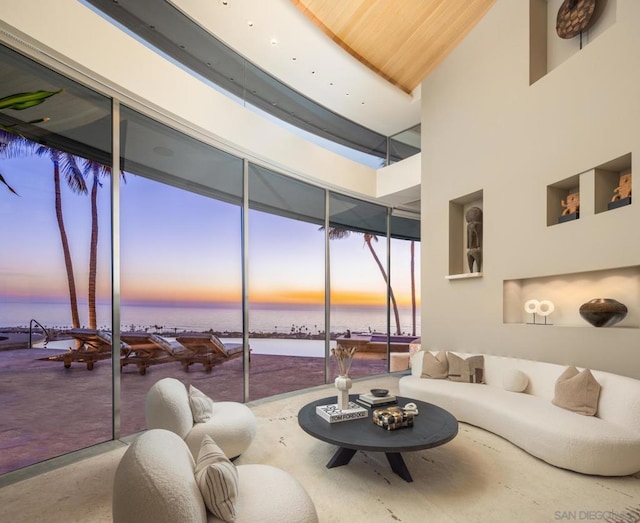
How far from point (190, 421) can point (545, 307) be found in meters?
3.89

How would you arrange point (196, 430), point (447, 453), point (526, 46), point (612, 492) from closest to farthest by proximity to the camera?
1. point (612, 492)
2. point (196, 430)
3. point (447, 453)
4. point (526, 46)

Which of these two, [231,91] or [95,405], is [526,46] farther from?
[95,405]

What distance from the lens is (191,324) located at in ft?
14.9

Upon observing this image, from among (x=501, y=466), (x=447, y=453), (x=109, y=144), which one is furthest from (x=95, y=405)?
(x=501, y=466)

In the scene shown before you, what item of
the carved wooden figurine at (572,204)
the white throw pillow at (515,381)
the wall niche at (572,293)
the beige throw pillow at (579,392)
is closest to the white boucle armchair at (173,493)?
the beige throw pillow at (579,392)

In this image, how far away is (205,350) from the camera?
471cm

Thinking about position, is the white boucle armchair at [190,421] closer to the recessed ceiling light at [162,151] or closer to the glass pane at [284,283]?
the glass pane at [284,283]

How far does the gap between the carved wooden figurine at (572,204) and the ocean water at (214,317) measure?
358cm

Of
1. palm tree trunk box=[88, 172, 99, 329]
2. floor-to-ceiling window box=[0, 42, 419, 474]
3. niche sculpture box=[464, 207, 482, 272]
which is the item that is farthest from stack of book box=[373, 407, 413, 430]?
niche sculpture box=[464, 207, 482, 272]

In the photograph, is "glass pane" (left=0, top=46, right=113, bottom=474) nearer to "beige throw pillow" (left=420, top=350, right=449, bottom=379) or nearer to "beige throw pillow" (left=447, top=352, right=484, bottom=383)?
"beige throw pillow" (left=420, top=350, right=449, bottom=379)

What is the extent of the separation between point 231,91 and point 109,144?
6.12 feet

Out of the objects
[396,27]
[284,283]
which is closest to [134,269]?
[284,283]

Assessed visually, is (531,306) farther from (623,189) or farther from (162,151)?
(162,151)

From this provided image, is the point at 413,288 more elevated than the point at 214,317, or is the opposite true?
the point at 413,288
